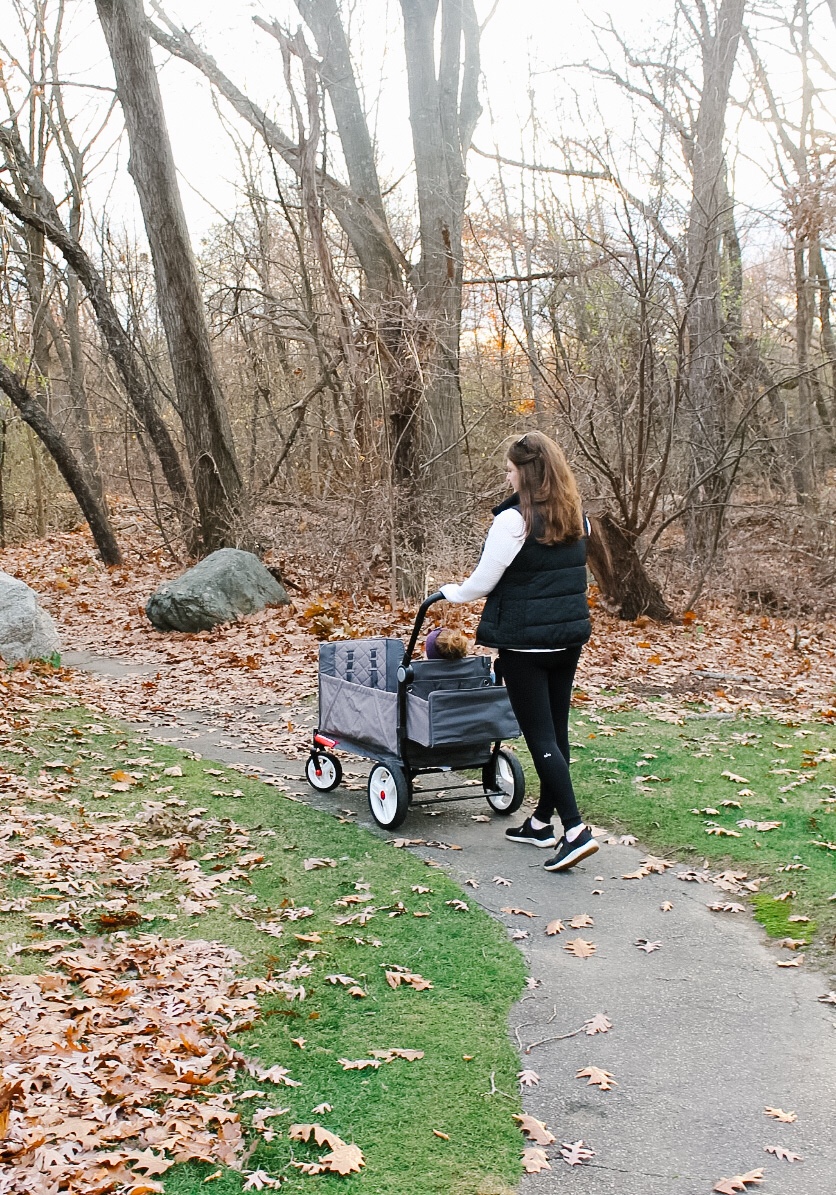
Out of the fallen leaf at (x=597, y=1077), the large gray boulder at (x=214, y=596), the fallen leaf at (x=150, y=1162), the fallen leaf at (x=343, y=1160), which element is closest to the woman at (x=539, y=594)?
the fallen leaf at (x=597, y=1077)

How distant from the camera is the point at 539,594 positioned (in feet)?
17.3

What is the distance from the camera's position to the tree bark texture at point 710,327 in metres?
13.9

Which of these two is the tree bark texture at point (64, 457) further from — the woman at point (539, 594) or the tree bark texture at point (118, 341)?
the woman at point (539, 594)

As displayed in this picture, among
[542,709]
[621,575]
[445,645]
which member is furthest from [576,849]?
[621,575]

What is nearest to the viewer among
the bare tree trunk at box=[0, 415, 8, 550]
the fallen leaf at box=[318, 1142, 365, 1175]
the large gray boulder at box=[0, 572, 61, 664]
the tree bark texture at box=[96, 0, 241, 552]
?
the fallen leaf at box=[318, 1142, 365, 1175]

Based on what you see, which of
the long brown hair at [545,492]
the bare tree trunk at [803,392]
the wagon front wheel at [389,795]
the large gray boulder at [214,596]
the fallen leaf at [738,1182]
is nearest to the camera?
the fallen leaf at [738,1182]

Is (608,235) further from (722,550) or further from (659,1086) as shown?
(659,1086)

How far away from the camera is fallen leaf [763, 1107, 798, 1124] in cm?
332

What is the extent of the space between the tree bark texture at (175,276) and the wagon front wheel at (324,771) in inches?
347

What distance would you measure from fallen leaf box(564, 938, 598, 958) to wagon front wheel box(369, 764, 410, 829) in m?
1.60

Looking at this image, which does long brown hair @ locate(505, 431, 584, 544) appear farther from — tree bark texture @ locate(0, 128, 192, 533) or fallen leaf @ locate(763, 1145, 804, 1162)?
tree bark texture @ locate(0, 128, 192, 533)

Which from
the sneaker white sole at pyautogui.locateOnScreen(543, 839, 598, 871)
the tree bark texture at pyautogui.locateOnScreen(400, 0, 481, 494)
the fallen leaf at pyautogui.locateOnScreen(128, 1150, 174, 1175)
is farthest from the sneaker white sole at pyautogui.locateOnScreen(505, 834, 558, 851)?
the tree bark texture at pyautogui.locateOnScreen(400, 0, 481, 494)

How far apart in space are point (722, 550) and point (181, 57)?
1163cm

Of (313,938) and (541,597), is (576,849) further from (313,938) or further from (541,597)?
→ (313,938)
